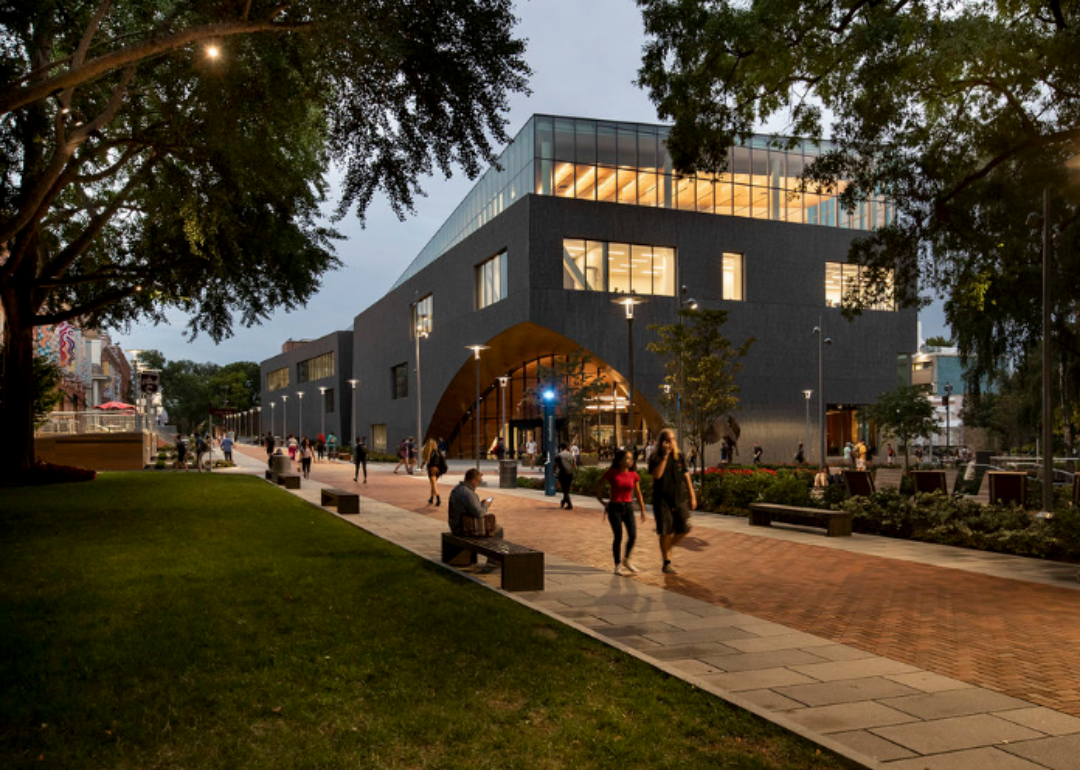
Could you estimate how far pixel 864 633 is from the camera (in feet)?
24.8

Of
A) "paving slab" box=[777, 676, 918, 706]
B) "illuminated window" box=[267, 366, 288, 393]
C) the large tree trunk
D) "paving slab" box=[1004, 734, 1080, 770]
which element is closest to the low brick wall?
the large tree trunk

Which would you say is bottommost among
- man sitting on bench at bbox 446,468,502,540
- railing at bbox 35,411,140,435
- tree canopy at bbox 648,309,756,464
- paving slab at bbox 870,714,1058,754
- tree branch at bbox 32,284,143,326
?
paving slab at bbox 870,714,1058,754

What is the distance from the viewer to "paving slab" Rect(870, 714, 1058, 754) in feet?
15.3

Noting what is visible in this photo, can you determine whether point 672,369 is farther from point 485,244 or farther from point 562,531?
point 485,244

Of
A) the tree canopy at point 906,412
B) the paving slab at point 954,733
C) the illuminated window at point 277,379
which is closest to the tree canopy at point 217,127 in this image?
the paving slab at point 954,733

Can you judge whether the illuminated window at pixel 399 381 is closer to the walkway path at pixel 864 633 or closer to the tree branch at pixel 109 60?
the walkway path at pixel 864 633

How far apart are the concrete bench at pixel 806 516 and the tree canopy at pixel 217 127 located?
9.15 meters

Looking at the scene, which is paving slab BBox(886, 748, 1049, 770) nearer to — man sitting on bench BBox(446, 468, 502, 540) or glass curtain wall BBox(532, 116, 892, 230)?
man sitting on bench BBox(446, 468, 502, 540)

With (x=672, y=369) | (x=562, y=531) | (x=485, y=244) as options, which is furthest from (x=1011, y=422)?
(x=562, y=531)

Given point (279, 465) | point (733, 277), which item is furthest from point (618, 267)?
point (279, 465)

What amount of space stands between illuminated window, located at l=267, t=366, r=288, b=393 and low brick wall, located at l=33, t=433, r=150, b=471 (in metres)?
77.3

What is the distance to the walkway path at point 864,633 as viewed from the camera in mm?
4945

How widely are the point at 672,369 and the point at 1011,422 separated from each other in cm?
4761

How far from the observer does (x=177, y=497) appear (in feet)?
62.0
